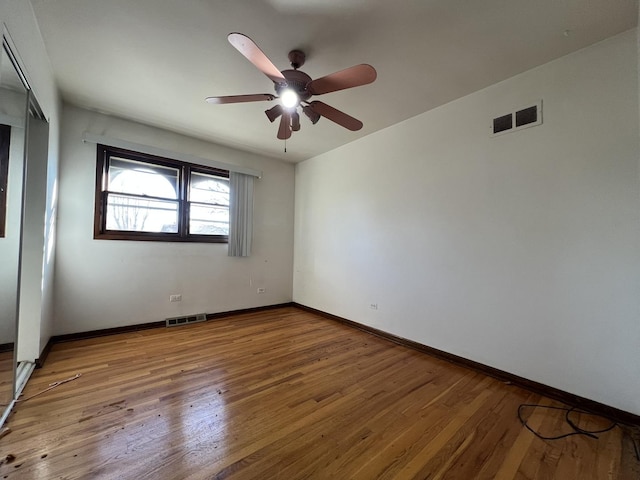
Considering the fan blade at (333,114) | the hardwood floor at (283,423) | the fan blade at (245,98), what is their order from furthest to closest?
the fan blade at (333,114) < the fan blade at (245,98) < the hardwood floor at (283,423)

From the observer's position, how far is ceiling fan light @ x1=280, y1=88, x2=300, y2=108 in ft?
6.59

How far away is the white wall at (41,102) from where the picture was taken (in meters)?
1.55

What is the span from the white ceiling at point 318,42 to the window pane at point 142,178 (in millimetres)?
805

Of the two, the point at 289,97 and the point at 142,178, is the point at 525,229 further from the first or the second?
the point at 142,178

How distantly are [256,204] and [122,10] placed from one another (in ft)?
9.85

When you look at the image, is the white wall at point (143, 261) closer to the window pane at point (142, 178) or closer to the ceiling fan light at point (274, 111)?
the window pane at point (142, 178)

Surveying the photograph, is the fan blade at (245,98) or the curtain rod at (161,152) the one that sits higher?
the curtain rod at (161,152)

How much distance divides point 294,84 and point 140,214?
292 cm

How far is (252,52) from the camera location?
1.57m

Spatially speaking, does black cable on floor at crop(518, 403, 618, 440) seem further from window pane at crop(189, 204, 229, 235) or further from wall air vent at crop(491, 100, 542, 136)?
window pane at crop(189, 204, 229, 235)

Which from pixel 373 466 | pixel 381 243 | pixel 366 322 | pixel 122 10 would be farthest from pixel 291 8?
pixel 366 322

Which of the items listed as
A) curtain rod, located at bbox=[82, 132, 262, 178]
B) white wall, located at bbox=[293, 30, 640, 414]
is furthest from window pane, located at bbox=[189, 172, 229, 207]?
white wall, located at bbox=[293, 30, 640, 414]

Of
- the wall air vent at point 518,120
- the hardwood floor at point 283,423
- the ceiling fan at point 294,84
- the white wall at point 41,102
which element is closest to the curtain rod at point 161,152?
the white wall at point 41,102

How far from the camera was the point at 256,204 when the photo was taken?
15.1ft
